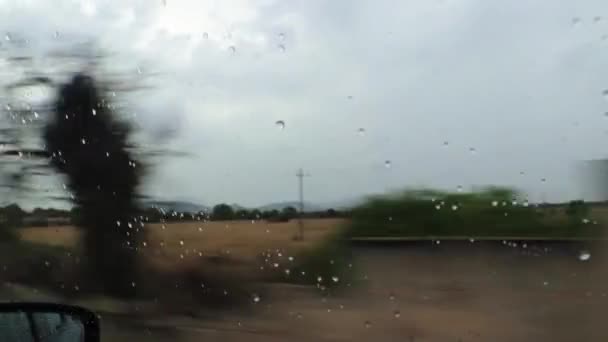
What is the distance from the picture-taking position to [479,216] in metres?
5.00

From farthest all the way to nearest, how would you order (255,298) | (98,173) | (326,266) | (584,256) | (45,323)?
1. (98,173)
2. (255,298)
3. (326,266)
4. (584,256)
5. (45,323)

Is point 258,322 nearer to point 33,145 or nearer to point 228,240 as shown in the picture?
point 228,240

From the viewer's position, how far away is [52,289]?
6086 mm

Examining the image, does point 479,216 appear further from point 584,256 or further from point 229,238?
point 229,238

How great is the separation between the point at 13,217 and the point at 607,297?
4.32m

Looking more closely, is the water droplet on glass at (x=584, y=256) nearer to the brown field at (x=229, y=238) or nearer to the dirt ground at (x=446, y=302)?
the dirt ground at (x=446, y=302)

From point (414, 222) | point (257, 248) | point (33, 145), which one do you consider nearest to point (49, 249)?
point (33, 145)

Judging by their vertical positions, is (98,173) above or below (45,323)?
above

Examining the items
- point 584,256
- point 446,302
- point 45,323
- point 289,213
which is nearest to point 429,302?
point 446,302

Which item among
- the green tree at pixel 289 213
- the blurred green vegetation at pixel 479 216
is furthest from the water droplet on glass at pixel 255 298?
the blurred green vegetation at pixel 479 216

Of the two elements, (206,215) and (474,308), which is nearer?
(474,308)

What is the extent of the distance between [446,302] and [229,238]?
150cm

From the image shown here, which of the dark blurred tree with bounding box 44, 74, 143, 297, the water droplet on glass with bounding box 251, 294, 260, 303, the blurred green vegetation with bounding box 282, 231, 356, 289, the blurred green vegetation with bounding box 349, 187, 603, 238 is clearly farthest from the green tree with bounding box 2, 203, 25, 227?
the blurred green vegetation with bounding box 349, 187, 603, 238

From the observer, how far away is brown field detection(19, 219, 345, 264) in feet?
17.9
